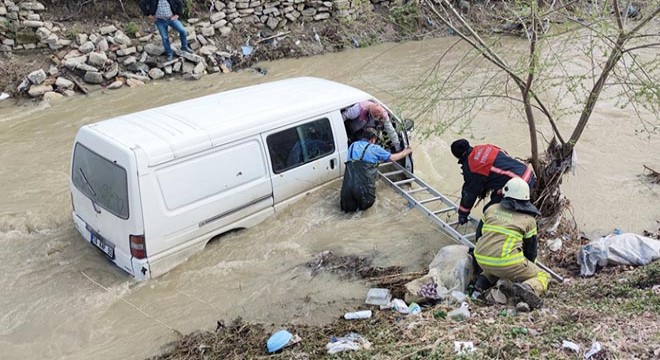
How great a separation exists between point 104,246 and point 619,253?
18.5ft

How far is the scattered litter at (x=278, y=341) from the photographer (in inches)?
187

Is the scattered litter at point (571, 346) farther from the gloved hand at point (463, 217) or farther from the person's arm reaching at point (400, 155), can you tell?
the person's arm reaching at point (400, 155)

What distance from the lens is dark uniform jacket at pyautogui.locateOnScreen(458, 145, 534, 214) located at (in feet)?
20.5

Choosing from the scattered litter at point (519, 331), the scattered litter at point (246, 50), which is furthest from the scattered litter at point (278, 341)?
the scattered litter at point (246, 50)

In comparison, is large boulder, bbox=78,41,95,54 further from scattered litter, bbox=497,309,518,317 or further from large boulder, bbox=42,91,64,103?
scattered litter, bbox=497,309,518,317

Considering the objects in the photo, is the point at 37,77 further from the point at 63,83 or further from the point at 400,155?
the point at 400,155

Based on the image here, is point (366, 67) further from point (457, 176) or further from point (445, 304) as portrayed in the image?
point (445, 304)

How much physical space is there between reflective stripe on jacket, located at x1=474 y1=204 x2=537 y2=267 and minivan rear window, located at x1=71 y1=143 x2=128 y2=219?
143 inches

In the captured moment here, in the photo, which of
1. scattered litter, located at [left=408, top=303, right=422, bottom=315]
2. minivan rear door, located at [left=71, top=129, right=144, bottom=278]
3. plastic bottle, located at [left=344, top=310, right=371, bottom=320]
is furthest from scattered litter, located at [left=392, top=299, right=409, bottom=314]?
minivan rear door, located at [left=71, top=129, right=144, bottom=278]

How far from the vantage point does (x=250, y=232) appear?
21.8ft

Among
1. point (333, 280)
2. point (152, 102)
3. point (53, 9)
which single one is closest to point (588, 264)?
point (333, 280)

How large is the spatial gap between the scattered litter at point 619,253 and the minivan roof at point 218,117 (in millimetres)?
3438

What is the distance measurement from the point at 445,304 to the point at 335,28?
12.2m

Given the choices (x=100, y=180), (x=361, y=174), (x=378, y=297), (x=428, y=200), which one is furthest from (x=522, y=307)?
(x=100, y=180)
